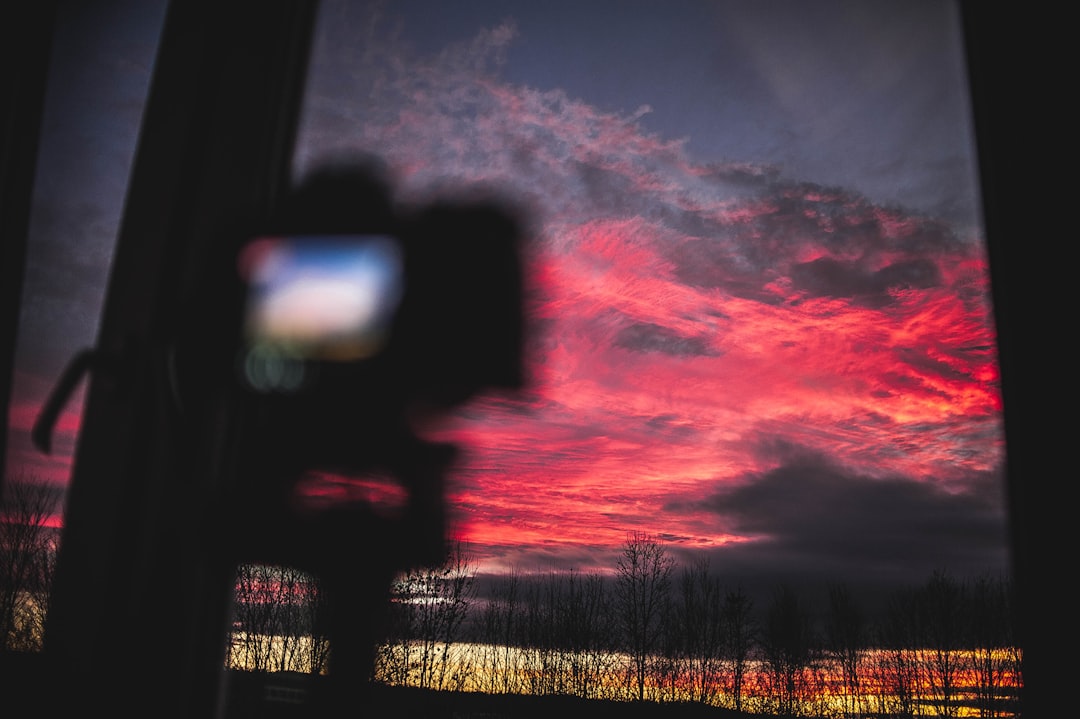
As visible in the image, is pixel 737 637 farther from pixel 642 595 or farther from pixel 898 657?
pixel 898 657

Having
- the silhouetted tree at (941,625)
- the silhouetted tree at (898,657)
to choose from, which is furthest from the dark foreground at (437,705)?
the silhouetted tree at (941,625)

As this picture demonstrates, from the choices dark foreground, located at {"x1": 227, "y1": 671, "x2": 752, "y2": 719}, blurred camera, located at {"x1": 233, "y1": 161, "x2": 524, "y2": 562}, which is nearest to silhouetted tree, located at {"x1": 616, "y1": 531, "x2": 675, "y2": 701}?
dark foreground, located at {"x1": 227, "y1": 671, "x2": 752, "y2": 719}

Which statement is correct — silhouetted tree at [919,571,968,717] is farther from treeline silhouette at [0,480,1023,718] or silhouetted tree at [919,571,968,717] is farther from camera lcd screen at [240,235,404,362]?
camera lcd screen at [240,235,404,362]

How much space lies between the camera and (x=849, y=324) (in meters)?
2.19

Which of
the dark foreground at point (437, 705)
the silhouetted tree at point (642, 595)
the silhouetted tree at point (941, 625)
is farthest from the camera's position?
the silhouetted tree at point (642, 595)

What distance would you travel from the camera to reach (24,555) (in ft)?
3.59

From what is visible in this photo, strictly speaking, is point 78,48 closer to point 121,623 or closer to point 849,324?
point 121,623

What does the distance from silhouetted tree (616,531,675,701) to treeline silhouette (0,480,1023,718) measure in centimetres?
2

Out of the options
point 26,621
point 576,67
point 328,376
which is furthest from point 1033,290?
point 26,621

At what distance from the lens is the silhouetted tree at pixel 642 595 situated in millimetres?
6438

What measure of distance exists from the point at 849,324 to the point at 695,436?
0.74 metres

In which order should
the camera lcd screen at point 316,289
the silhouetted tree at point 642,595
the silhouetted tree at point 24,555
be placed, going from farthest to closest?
the silhouetted tree at point 642,595 < the silhouetted tree at point 24,555 < the camera lcd screen at point 316,289

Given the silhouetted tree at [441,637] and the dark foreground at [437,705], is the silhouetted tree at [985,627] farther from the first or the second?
the silhouetted tree at [441,637]

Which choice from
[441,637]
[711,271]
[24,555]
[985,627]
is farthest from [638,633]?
[24,555]
